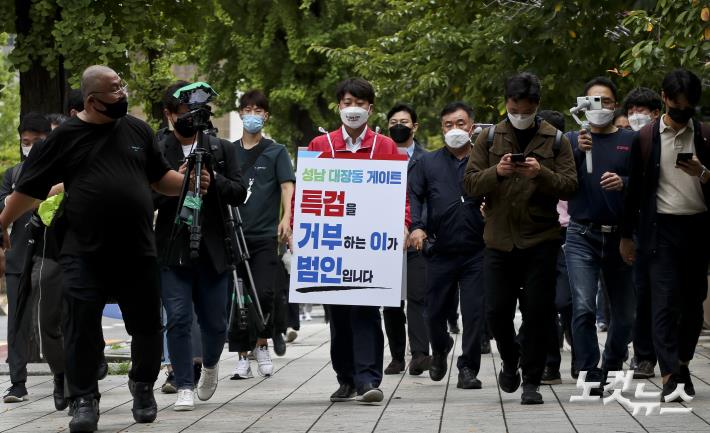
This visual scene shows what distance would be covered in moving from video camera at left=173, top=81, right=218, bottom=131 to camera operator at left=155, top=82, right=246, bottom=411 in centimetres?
3

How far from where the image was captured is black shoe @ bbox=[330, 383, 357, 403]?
10258 mm

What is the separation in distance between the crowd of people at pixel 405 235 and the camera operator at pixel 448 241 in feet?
0.05

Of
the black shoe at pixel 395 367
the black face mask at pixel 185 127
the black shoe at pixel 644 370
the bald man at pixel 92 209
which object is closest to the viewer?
the bald man at pixel 92 209

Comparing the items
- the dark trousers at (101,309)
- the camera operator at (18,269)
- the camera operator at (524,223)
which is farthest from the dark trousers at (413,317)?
the dark trousers at (101,309)

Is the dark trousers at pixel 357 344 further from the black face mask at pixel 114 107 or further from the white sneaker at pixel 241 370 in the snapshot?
the white sneaker at pixel 241 370

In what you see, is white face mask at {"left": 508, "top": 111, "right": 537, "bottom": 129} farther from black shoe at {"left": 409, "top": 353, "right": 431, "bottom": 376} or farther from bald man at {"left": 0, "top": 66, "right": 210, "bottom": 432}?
black shoe at {"left": 409, "top": 353, "right": 431, "bottom": 376}

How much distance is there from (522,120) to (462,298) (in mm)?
2106

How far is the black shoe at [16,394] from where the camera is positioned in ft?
35.6

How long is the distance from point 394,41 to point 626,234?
57.8 ft

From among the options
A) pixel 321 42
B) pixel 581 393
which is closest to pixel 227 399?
pixel 581 393

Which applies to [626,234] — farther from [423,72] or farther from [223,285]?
[423,72]

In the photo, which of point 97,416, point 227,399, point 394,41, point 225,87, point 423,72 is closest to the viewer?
point 97,416

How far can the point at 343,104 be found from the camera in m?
10.6

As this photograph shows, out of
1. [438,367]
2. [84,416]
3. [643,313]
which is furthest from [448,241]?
[84,416]
